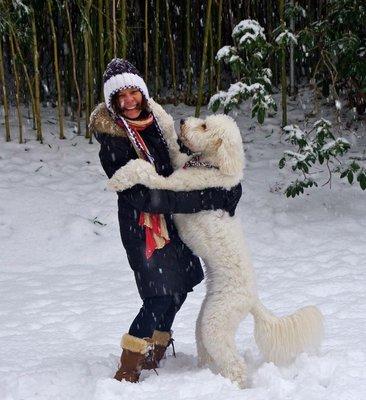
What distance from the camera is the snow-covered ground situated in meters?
2.80

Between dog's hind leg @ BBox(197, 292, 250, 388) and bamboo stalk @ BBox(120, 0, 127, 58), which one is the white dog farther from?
bamboo stalk @ BBox(120, 0, 127, 58)

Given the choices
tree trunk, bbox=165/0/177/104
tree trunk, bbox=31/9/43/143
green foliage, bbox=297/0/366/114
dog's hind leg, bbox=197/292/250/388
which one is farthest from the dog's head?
tree trunk, bbox=165/0/177/104

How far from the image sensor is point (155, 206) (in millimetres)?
2643

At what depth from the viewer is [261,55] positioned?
18.0 ft

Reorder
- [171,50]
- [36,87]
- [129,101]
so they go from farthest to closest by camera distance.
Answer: [171,50] → [36,87] → [129,101]

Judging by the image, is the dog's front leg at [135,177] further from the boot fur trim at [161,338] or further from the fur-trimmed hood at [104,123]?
the boot fur trim at [161,338]

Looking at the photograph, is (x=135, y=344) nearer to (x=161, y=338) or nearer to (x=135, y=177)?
(x=161, y=338)

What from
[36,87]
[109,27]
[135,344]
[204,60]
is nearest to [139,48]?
[109,27]

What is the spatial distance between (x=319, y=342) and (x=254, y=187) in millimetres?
3359

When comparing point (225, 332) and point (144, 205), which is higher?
point (144, 205)

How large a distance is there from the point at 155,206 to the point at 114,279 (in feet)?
7.44

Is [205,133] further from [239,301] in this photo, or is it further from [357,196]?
[357,196]

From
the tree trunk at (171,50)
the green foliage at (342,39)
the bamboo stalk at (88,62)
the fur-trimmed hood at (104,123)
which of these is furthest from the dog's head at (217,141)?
the tree trunk at (171,50)

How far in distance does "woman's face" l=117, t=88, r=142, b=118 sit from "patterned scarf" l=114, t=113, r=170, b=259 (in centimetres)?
3
